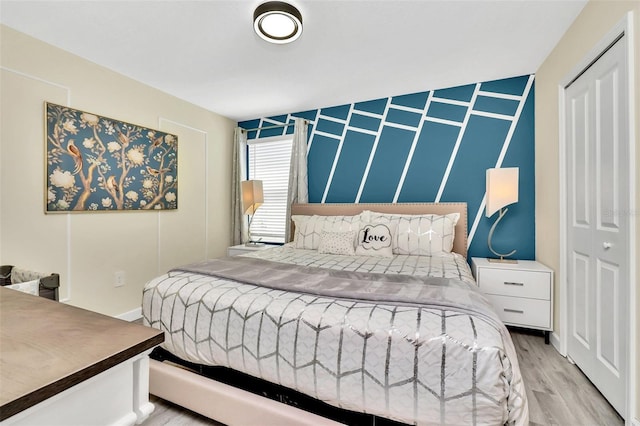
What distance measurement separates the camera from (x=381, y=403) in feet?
3.73

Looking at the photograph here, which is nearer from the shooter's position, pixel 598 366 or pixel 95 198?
pixel 598 366

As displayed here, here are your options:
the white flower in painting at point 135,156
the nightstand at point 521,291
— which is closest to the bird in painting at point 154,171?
the white flower in painting at point 135,156

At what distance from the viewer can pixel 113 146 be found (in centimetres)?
278

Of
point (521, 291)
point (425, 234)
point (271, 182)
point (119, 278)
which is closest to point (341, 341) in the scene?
point (425, 234)

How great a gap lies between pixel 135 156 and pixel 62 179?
69cm

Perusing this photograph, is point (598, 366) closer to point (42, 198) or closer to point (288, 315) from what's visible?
point (288, 315)

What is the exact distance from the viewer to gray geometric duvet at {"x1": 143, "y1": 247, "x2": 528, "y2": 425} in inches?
41.1

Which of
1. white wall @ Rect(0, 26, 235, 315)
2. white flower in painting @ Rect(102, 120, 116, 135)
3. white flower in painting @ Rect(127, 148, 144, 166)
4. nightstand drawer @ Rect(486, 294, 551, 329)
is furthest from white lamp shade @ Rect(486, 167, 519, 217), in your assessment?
white flower in painting @ Rect(102, 120, 116, 135)

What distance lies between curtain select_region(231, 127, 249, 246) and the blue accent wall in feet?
3.47

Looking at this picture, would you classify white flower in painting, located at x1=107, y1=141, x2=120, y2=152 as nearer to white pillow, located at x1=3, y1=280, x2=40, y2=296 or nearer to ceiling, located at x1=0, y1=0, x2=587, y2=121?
ceiling, located at x1=0, y1=0, x2=587, y2=121

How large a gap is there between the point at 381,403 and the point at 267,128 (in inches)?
145

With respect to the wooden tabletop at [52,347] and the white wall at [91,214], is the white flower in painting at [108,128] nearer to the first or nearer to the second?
the white wall at [91,214]

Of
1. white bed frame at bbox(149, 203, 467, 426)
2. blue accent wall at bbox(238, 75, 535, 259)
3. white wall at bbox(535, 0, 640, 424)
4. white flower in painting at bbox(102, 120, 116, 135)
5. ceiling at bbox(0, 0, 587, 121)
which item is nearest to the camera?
white bed frame at bbox(149, 203, 467, 426)

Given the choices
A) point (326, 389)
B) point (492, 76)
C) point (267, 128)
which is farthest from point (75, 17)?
point (492, 76)
